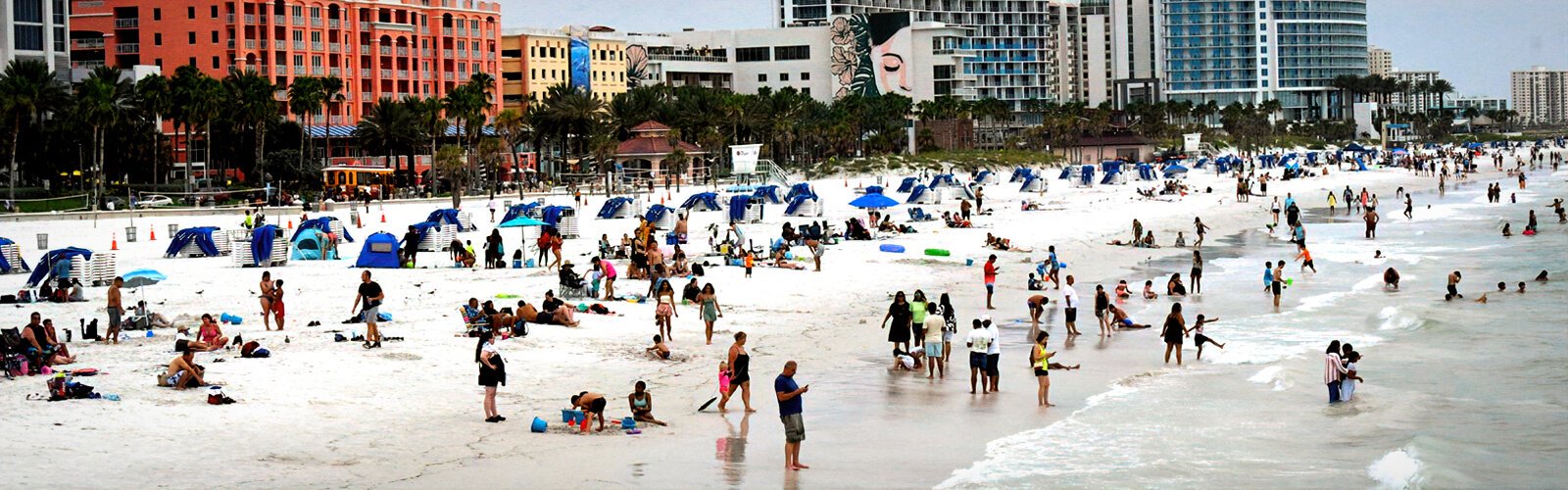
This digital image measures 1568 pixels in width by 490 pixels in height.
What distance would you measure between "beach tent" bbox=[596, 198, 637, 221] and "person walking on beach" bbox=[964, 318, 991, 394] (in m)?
33.2

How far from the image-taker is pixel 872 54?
14712 cm

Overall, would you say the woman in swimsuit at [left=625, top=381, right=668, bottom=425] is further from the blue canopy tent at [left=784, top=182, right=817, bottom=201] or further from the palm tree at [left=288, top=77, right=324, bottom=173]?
the palm tree at [left=288, top=77, right=324, bottom=173]

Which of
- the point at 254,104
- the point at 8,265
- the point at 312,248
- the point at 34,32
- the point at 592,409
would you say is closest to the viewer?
the point at 592,409

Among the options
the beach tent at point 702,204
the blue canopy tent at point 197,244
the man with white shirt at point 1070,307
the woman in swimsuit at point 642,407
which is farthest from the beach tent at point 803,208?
the woman in swimsuit at point 642,407

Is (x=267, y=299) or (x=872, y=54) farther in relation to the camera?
(x=872, y=54)

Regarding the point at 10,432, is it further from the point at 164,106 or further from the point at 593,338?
the point at 164,106

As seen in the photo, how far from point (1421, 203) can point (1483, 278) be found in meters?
36.7

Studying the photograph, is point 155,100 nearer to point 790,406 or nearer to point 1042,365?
point 1042,365

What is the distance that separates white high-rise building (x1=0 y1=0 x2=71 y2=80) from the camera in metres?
76.4

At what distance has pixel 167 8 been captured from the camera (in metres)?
91.2

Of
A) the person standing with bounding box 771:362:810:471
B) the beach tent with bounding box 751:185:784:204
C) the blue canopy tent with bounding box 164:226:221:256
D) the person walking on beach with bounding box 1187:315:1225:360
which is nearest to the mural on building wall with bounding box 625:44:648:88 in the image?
the beach tent with bounding box 751:185:784:204

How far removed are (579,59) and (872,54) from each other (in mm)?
37073

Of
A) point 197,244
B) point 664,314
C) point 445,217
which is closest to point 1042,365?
point 664,314

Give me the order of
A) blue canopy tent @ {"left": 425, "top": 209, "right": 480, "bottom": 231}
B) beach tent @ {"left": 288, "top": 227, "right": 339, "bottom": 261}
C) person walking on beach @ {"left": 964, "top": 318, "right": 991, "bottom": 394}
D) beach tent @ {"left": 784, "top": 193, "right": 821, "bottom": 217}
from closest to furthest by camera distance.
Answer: person walking on beach @ {"left": 964, "top": 318, "right": 991, "bottom": 394} → beach tent @ {"left": 288, "top": 227, "right": 339, "bottom": 261} → blue canopy tent @ {"left": 425, "top": 209, "right": 480, "bottom": 231} → beach tent @ {"left": 784, "top": 193, "right": 821, "bottom": 217}
